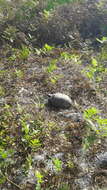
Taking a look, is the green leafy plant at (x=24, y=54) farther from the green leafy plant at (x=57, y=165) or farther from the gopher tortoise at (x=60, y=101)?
the green leafy plant at (x=57, y=165)

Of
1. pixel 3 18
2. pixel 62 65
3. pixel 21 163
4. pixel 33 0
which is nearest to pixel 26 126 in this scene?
pixel 21 163

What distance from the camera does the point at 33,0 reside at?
23.4 feet

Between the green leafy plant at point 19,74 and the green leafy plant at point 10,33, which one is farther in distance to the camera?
the green leafy plant at point 10,33

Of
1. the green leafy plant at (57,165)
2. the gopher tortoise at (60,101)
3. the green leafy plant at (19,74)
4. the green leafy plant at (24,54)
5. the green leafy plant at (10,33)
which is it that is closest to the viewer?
the green leafy plant at (57,165)

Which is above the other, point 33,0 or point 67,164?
point 33,0

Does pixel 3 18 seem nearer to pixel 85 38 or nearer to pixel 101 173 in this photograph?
pixel 85 38

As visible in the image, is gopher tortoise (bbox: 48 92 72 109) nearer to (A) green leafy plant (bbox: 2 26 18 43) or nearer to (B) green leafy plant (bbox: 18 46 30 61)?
(B) green leafy plant (bbox: 18 46 30 61)

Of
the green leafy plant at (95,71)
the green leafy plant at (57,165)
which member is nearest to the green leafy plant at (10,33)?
the green leafy plant at (95,71)

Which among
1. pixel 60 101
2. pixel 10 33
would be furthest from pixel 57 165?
pixel 10 33

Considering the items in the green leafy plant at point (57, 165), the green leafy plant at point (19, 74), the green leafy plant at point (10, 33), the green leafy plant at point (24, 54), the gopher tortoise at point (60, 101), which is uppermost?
the green leafy plant at point (10, 33)

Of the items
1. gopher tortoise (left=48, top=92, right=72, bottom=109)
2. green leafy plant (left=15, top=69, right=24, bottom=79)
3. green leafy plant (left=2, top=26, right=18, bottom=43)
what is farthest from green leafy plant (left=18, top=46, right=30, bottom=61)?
gopher tortoise (left=48, top=92, right=72, bottom=109)

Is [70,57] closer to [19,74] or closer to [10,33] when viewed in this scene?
[19,74]

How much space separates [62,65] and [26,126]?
2.20 meters

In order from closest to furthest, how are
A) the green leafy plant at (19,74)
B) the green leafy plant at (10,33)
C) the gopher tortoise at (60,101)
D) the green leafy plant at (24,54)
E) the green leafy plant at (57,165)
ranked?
1. the green leafy plant at (57,165)
2. the gopher tortoise at (60,101)
3. the green leafy plant at (19,74)
4. the green leafy plant at (24,54)
5. the green leafy plant at (10,33)
